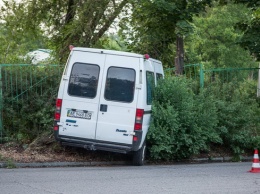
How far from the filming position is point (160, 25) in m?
18.7

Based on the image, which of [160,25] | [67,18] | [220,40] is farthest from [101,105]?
Result: [220,40]

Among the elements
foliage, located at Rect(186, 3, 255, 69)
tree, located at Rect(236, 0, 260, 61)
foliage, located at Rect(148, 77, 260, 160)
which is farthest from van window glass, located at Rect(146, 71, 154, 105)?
foliage, located at Rect(186, 3, 255, 69)

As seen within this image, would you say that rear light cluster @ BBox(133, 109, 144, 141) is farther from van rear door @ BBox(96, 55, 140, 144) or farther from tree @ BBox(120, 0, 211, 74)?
tree @ BBox(120, 0, 211, 74)

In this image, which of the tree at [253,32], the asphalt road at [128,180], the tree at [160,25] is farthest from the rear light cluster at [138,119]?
the tree at [253,32]

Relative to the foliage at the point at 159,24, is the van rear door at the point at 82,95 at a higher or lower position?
lower

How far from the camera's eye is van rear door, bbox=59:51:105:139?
520 inches

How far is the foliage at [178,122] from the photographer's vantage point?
14.3m

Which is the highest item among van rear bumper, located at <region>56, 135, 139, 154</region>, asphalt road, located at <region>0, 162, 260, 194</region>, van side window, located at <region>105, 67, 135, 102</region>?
van side window, located at <region>105, 67, 135, 102</region>

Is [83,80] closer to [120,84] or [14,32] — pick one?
[120,84]

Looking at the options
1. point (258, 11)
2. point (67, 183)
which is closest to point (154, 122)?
point (67, 183)

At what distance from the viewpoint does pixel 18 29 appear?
76.6ft

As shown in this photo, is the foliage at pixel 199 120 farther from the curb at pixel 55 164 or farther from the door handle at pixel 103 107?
the door handle at pixel 103 107

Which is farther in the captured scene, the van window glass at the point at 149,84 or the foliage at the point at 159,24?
the foliage at the point at 159,24

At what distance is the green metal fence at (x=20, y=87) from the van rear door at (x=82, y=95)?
2.03 metres
